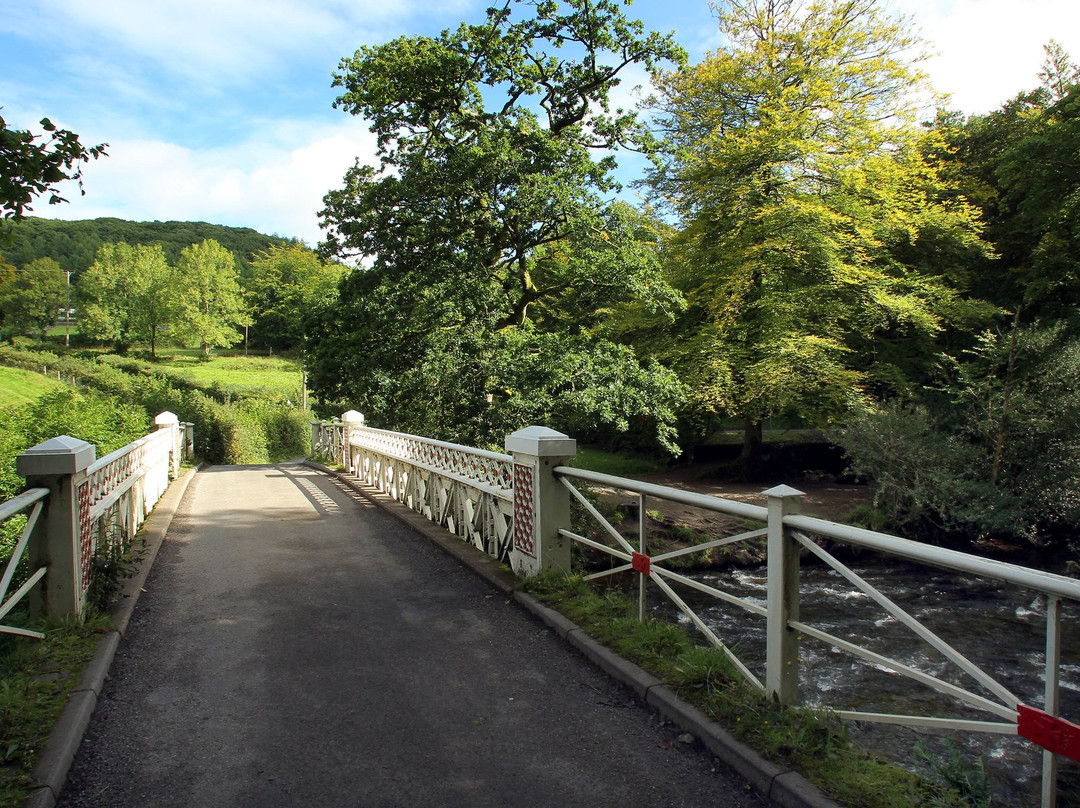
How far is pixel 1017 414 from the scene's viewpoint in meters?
15.1

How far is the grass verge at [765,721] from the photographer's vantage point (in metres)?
2.77

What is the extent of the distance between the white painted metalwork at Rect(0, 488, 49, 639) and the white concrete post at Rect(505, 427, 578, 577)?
3.34m

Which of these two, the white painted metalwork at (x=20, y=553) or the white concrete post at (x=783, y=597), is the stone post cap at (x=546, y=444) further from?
the white painted metalwork at (x=20, y=553)

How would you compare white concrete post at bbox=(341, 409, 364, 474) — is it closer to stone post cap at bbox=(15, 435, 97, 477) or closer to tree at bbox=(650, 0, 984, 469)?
tree at bbox=(650, 0, 984, 469)

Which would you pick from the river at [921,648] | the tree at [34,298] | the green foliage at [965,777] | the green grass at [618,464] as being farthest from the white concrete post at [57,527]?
the tree at [34,298]

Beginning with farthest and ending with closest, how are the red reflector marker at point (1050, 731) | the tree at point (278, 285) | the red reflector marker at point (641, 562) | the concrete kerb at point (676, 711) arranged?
1. the tree at point (278, 285)
2. the red reflector marker at point (641, 562)
3. the concrete kerb at point (676, 711)
4. the red reflector marker at point (1050, 731)

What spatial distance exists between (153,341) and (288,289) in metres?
15.3

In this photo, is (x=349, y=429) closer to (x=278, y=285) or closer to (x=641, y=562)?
(x=641, y=562)

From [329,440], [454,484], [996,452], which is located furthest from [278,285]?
[454,484]

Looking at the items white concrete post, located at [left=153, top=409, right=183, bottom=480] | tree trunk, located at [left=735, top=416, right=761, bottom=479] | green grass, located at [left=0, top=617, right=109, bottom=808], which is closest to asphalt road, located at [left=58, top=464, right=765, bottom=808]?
green grass, located at [left=0, top=617, right=109, bottom=808]

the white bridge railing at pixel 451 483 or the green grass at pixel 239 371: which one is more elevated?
the green grass at pixel 239 371

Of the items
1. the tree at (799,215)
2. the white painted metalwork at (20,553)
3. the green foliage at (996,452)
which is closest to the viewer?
the white painted metalwork at (20,553)

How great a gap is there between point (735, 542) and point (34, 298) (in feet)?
253

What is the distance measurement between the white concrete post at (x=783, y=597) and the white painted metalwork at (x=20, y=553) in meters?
3.76
